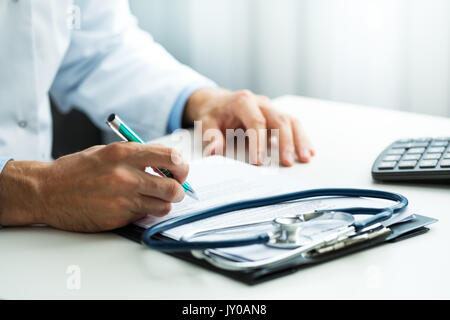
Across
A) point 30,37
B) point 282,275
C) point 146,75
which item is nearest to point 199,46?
point 146,75

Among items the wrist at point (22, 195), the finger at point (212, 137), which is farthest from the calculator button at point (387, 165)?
the wrist at point (22, 195)

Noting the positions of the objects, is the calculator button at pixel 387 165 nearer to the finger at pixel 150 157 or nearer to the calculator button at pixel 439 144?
the calculator button at pixel 439 144

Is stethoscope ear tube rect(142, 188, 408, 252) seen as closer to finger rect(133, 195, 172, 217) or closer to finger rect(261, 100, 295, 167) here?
finger rect(133, 195, 172, 217)

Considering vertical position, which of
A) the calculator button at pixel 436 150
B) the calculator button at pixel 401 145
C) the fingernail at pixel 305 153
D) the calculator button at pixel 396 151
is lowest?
the fingernail at pixel 305 153

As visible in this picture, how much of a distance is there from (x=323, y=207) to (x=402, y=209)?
0.08 metres

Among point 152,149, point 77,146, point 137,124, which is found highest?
point 152,149

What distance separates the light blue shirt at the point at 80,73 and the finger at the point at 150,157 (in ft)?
1.58

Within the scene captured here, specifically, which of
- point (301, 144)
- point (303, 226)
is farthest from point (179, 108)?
point (303, 226)

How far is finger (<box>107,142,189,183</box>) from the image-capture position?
2.02ft

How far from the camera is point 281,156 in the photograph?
0.89 meters

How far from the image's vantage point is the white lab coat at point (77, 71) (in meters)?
1.05

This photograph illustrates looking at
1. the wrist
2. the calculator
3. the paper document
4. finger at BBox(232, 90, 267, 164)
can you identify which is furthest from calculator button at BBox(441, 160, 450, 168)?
the wrist

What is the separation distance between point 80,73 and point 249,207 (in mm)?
774
